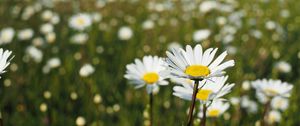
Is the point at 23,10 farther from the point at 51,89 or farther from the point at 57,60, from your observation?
the point at 51,89

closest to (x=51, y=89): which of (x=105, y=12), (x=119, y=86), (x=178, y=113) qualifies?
(x=119, y=86)

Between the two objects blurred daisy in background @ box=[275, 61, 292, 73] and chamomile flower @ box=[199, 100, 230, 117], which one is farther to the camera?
blurred daisy in background @ box=[275, 61, 292, 73]

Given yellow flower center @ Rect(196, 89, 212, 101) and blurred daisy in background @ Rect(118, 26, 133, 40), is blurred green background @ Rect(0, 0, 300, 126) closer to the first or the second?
blurred daisy in background @ Rect(118, 26, 133, 40)

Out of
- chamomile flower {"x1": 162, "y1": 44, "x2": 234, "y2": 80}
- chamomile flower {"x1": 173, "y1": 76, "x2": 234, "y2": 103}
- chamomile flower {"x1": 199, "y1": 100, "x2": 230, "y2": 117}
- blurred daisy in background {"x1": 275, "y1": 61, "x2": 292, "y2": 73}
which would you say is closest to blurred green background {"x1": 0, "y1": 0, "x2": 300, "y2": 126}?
blurred daisy in background {"x1": 275, "y1": 61, "x2": 292, "y2": 73}

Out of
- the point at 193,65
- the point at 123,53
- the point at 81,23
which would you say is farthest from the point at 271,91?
the point at 81,23

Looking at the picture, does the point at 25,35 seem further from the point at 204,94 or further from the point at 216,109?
the point at 204,94

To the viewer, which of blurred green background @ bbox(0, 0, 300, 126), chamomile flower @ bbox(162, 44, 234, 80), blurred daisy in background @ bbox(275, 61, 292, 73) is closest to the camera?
chamomile flower @ bbox(162, 44, 234, 80)

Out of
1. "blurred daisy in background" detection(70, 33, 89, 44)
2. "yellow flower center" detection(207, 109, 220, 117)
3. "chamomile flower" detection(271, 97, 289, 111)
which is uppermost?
"blurred daisy in background" detection(70, 33, 89, 44)
